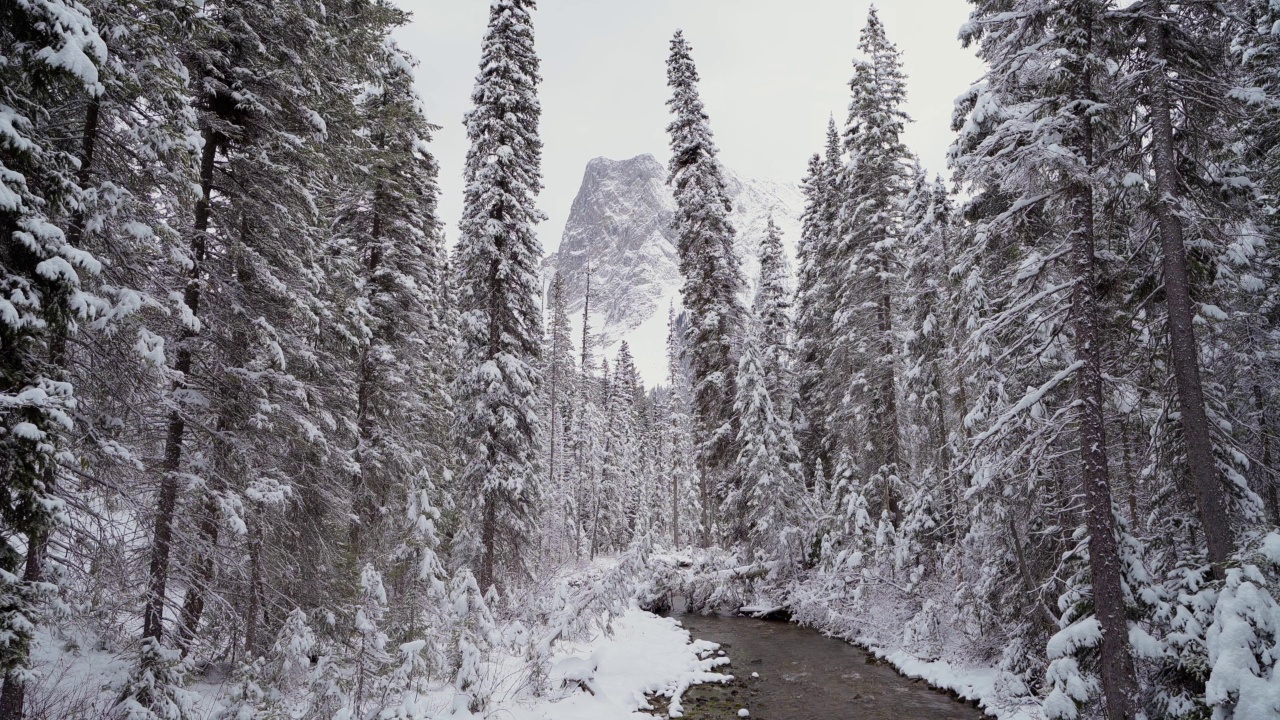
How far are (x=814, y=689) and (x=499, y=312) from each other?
13310mm

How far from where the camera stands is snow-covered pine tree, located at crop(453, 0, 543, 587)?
17469 mm

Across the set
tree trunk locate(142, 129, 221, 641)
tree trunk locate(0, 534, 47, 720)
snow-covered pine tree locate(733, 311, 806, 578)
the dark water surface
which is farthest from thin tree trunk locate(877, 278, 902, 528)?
tree trunk locate(0, 534, 47, 720)

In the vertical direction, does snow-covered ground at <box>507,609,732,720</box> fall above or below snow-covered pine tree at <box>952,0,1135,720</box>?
below

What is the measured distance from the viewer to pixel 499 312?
60.0ft

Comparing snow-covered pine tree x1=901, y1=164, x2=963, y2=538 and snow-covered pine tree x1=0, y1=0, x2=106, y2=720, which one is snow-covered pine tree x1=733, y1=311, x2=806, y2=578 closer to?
snow-covered pine tree x1=901, y1=164, x2=963, y2=538

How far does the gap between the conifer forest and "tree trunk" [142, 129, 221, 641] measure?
0.26 ft

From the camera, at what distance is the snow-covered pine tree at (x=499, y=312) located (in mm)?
17469

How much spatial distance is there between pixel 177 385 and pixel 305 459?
3468 mm

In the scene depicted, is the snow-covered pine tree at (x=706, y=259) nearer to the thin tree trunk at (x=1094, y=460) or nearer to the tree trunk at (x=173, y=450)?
the thin tree trunk at (x=1094, y=460)

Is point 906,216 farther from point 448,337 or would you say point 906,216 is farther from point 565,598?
point 448,337

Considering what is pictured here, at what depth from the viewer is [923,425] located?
70.6 ft

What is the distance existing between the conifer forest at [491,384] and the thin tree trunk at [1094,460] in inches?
2.0

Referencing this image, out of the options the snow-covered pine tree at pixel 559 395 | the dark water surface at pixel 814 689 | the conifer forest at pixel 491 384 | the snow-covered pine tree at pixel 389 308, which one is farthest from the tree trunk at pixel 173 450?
the snow-covered pine tree at pixel 559 395

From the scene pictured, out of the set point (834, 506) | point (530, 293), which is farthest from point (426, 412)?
point (834, 506)
